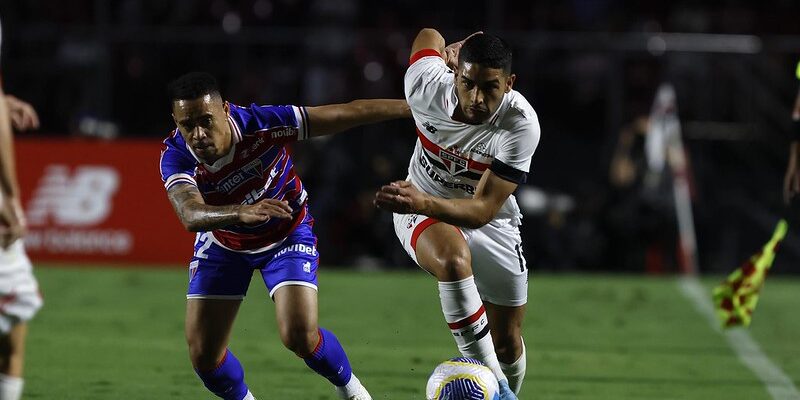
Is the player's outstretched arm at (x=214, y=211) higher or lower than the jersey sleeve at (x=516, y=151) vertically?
lower

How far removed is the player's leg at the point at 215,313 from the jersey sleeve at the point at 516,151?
1.62 m

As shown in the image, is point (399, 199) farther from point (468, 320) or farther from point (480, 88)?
point (468, 320)

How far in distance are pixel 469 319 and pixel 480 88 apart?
1.25m

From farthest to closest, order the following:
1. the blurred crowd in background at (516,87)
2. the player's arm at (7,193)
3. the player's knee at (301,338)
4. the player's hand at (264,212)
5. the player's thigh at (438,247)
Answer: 1. the blurred crowd in background at (516,87)
2. the player's knee at (301,338)
3. the player's thigh at (438,247)
4. the player's hand at (264,212)
5. the player's arm at (7,193)

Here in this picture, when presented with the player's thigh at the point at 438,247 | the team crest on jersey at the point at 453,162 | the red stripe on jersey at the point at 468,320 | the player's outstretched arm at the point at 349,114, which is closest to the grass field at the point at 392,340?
the player's thigh at the point at 438,247

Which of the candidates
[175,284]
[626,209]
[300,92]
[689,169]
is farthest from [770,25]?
[175,284]

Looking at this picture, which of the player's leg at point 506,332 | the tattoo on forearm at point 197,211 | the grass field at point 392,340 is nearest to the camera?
the tattoo on forearm at point 197,211

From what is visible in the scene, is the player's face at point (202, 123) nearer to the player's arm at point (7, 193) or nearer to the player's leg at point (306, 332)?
the player's leg at point (306, 332)

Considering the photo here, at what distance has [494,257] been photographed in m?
7.23

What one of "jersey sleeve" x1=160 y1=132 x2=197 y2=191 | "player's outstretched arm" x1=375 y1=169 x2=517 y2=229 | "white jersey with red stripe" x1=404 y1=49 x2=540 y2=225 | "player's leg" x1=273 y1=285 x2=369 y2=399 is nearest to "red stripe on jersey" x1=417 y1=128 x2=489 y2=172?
"white jersey with red stripe" x1=404 y1=49 x2=540 y2=225

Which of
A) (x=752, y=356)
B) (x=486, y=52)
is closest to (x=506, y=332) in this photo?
(x=486, y=52)

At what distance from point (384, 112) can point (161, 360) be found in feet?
12.0

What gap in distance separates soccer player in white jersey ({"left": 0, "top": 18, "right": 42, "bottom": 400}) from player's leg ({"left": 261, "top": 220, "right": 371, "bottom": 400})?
6.68ft

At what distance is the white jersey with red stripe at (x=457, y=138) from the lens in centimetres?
683
